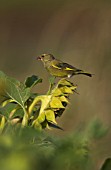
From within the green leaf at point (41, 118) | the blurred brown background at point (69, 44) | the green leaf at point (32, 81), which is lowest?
the green leaf at point (41, 118)

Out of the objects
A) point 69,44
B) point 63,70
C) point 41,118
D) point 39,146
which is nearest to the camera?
point 39,146

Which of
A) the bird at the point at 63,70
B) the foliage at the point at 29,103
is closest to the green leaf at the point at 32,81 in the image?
the foliage at the point at 29,103

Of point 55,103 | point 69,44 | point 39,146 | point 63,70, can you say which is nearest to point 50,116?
point 55,103

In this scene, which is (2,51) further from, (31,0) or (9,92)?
(9,92)

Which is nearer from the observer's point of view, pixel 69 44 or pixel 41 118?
pixel 41 118

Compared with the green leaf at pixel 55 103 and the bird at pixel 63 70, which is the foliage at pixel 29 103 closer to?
the green leaf at pixel 55 103

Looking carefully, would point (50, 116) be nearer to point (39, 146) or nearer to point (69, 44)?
point (39, 146)

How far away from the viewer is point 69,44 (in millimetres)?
3781

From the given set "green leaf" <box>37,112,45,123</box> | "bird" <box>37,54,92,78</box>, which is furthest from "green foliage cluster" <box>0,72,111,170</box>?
"bird" <box>37,54,92,78</box>

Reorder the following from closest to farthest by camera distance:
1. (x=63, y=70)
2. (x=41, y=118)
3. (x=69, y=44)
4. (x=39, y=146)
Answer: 1. (x=39, y=146)
2. (x=41, y=118)
3. (x=63, y=70)
4. (x=69, y=44)

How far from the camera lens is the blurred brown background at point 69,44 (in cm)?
267

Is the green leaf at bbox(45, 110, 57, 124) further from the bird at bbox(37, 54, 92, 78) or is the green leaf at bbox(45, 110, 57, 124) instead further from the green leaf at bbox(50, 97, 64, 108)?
the bird at bbox(37, 54, 92, 78)

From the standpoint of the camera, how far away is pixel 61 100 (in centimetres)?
48

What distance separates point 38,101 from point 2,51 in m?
4.60
